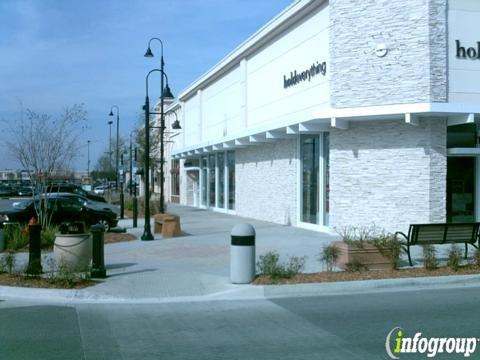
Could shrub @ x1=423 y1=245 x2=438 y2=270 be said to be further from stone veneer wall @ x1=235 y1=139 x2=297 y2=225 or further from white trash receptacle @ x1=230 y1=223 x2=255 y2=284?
stone veneer wall @ x1=235 y1=139 x2=297 y2=225

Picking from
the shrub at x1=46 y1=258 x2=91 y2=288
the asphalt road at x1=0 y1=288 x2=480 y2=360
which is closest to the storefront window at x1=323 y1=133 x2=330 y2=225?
the asphalt road at x1=0 y1=288 x2=480 y2=360

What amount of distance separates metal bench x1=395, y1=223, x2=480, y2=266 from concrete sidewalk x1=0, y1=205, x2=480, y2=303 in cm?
140

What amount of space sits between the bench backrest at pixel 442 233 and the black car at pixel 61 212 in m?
11.0

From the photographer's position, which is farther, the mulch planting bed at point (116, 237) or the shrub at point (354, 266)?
the mulch planting bed at point (116, 237)

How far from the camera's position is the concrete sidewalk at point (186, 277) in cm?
1039

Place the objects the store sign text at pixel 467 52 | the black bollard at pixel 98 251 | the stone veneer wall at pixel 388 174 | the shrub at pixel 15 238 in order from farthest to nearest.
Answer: the store sign text at pixel 467 52
the stone veneer wall at pixel 388 174
the shrub at pixel 15 238
the black bollard at pixel 98 251

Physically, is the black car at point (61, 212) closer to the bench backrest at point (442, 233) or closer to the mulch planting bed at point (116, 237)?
the mulch planting bed at point (116, 237)

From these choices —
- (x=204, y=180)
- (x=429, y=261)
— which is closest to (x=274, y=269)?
(x=429, y=261)

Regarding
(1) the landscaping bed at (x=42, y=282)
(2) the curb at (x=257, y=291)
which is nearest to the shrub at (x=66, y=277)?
(1) the landscaping bed at (x=42, y=282)

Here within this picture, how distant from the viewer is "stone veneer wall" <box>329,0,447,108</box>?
17500 mm

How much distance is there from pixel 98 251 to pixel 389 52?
11.1 m

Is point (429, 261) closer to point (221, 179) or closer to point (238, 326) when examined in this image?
point (238, 326)

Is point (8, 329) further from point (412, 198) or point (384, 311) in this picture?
point (412, 198)

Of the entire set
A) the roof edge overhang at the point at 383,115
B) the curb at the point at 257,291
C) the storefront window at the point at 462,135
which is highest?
the roof edge overhang at the point at 383,115
